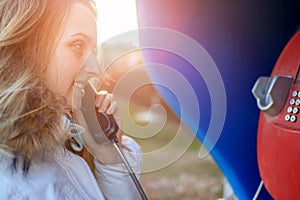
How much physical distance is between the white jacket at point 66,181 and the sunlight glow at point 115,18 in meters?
0.25

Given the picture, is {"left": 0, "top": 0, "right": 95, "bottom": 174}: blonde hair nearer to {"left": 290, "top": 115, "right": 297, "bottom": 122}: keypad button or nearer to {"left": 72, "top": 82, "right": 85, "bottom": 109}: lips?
{"left": 72, "top": 82, "right": 85, "bottom": 109}: lips

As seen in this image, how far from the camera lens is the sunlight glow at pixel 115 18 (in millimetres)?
890

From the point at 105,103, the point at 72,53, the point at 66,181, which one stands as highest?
the point at 72,53

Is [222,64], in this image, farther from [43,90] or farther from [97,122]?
[43,90]

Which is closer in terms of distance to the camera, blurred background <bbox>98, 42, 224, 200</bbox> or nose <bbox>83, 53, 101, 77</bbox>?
nose <bbox>83, 53, 101, 77</bbox>

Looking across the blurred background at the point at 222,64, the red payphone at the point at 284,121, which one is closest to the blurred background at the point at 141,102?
the blurred background at the point at 222,64

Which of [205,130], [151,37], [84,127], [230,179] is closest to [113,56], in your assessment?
[84,127]

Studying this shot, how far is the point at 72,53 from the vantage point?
772 mm

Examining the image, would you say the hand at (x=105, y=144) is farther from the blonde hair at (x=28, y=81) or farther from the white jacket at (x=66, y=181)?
the blonde hair at (x=28, y=81)

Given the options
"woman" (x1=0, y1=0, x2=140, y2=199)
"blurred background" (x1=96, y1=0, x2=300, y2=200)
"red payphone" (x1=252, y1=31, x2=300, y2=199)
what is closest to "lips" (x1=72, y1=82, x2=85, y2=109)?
"woman" (x1=0, y1=0, x2=140, y2=199)

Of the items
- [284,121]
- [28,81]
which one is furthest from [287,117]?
[28,81]

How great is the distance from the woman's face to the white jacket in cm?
12

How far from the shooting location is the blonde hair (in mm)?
688

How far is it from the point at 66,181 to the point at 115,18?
0.38 metres
